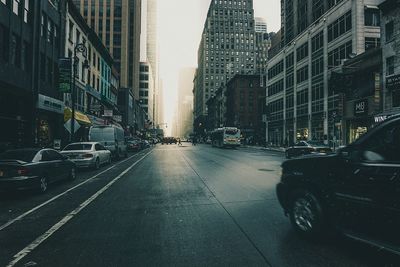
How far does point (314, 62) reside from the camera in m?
43.9

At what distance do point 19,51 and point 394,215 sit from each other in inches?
1001

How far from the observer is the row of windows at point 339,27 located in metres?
35.9

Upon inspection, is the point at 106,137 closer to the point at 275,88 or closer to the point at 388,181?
the point at 388,181

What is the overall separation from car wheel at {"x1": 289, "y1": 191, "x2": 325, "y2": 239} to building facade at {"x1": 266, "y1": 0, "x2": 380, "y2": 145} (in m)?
22.6

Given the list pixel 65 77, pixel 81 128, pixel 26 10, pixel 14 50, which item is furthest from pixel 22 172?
pixel 81 128

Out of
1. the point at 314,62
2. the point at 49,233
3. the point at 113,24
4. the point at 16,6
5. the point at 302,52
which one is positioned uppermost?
the point at 113,24

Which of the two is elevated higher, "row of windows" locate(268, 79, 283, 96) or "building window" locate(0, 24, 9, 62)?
"row of windows" locate(268, 79, 283, 96)

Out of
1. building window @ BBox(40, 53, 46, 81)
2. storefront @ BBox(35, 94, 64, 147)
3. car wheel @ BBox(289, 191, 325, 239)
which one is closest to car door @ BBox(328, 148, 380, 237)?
car wheel @ BBox(289, 191, 325, 239)

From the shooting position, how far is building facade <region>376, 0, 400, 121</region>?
87.7ft

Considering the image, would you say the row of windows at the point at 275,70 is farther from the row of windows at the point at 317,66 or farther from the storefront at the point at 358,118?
the storefront at the point at 358,118

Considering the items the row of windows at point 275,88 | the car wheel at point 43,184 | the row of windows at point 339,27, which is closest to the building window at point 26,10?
the car wheel at point 43,184

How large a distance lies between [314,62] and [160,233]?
142 feet

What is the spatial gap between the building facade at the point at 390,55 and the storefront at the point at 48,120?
92.7ft

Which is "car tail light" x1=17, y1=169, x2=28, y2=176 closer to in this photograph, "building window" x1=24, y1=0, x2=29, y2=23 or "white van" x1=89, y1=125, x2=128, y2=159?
"white van" x1=89, y1=125, x2=128, y2=159
